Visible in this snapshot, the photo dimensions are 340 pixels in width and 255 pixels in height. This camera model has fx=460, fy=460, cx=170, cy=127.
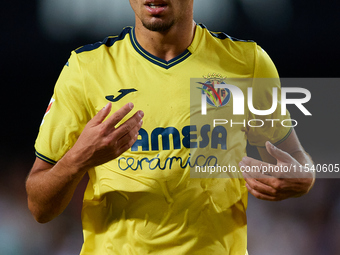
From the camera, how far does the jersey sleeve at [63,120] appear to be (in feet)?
4.57

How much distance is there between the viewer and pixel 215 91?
149 cm

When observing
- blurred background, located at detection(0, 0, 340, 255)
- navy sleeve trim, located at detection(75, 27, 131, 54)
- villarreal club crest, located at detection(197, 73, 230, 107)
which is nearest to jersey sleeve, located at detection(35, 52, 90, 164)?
navy sleeve trim, located at detection(75, 27, 131, 54)

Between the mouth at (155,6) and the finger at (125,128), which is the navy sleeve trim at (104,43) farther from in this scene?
the finger at (125,128)

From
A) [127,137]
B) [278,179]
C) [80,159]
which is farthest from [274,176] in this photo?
[80,159]

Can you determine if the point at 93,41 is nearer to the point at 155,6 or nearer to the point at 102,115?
the point at 155,6

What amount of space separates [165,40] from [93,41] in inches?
56.3

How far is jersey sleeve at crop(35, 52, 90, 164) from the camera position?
4.57 feet

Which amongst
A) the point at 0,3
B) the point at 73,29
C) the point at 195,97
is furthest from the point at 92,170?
the point at 0,3

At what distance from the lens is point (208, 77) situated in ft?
4.88

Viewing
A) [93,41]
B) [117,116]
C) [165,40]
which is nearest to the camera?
[117,116]

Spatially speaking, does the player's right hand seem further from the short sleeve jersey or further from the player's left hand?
the player's left hand

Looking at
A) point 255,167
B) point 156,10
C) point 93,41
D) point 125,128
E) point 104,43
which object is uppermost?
point 156,10

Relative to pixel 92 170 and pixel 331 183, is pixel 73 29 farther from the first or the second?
pixel 331 183

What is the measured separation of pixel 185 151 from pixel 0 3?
192 cm
